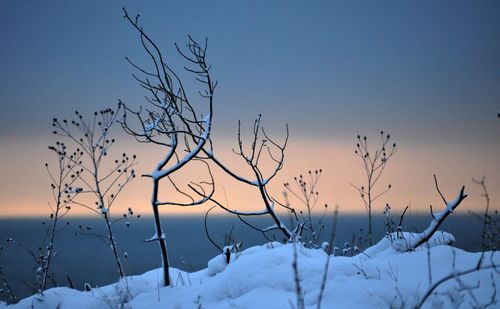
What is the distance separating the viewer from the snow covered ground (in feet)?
9.32

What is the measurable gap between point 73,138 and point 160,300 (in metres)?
3.36

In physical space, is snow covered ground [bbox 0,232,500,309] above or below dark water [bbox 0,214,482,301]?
above

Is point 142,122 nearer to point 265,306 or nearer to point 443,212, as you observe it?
point 265,306

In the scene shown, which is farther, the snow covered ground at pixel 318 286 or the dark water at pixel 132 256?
the dark water at pixel 132 256

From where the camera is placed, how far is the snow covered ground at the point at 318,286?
2.84 metres

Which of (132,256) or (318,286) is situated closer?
(318,286)

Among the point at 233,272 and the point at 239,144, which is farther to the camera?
the point at 239,144

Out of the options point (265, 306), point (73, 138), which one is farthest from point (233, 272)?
point (73, 138)

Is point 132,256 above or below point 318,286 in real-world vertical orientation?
below

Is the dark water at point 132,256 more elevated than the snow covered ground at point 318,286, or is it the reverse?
the snow covered ground at point 318,286

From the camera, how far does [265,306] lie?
2926 mm

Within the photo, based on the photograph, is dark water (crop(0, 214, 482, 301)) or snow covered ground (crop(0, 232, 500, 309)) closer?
snow covered ground (crop(0, 232, 500, 309))

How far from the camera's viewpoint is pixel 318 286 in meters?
3.13

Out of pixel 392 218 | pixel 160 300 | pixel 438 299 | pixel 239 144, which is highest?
pixel 239 144
